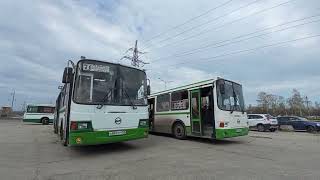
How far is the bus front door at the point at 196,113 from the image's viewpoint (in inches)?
535

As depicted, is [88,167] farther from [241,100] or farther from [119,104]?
[241,100]

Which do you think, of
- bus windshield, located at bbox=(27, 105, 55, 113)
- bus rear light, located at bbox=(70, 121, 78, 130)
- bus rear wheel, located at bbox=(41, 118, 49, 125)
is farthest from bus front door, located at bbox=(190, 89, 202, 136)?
bus rear wheel, located at bbox=(41, 118, 49, 125)

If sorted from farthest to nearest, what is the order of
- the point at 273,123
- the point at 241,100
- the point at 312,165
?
the point at 273,123 → the point at 241,100 → the point at 312,165

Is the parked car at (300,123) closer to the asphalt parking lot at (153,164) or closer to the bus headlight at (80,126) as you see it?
the asphalt parking lot at (153,164)

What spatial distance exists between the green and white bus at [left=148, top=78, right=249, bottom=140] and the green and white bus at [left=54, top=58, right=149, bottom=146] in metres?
3.51

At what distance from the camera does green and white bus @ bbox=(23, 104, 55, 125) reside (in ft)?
126

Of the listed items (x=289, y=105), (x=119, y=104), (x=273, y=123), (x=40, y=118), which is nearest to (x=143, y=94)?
(x=119, y=104)

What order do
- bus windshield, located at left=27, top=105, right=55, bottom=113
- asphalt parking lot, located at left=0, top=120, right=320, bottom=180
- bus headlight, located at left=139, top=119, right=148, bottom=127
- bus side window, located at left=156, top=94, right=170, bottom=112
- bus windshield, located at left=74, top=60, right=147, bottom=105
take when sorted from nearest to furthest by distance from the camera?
asphalt parking lot, located at left=0, top=120, right=320, bottom=180 < bus windshield, located at left=74, top=60, right=147, bottom=105 < bus headlight, located at left=139, top=119, right=148, bottom=127 < bus side window, located at left=156, top=94, right=170, bottom=112 < bus windshield, located at left=27, top=105, right=55, bottom=113

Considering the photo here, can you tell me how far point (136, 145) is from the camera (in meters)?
12.4

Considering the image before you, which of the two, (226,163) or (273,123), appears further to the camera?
(273,123)

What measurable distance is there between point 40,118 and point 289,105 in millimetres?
61521

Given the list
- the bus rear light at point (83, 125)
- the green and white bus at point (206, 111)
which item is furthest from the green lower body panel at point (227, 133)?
the bus rear light at point (83, 125)

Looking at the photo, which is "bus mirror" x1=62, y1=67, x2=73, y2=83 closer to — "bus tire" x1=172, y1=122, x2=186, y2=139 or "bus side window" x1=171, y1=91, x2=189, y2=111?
"bus side window" x1=171, y1=91, x2=189, y2=111

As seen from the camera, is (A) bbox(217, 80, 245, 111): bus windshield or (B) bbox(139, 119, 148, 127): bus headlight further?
(A) bbox(217, 80, 245, 111): bus windshield
